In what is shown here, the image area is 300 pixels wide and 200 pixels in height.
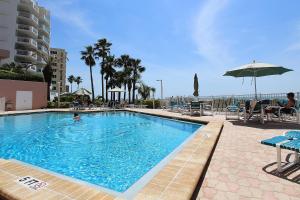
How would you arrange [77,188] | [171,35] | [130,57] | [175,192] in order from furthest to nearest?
[130,57] < [171,35] < [77,188] < [175,192]

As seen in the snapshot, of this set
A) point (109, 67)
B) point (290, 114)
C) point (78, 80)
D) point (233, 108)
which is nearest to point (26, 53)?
point (109, 67)

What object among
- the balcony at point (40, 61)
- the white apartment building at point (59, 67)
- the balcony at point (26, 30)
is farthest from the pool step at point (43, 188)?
the white apartment building at point (59, 67)

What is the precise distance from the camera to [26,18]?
47.8 m

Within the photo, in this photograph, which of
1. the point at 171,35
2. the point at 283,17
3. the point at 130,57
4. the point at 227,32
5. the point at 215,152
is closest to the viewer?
the point at 215,152

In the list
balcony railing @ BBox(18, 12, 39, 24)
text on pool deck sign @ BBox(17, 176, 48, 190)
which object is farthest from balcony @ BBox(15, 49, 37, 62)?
text on pool deck sign @ BBox(17, 176, 48, 190)

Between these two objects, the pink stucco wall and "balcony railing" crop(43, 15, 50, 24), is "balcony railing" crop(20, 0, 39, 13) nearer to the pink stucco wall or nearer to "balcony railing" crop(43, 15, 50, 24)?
"balcony railing" crop(43, 15, 50, 24)

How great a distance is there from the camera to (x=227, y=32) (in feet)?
43.9

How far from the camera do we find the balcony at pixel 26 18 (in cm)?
4754

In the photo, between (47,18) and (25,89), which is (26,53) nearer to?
(47,18)

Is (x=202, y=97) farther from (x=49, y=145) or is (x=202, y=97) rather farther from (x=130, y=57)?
(x=130, y=57)

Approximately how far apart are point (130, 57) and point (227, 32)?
2543 cm

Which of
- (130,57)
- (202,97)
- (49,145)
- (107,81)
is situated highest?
(130,57)

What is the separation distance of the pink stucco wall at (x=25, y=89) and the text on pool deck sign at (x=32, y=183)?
2070 centimetres

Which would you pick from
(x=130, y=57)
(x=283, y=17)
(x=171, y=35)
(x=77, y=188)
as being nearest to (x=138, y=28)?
(x=171, y=35)
